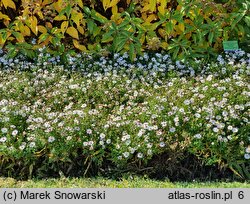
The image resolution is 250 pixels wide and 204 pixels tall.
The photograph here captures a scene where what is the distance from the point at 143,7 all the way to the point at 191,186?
2.19m

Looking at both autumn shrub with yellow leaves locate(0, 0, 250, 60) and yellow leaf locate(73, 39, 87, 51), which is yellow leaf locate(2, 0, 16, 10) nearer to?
autumn shrub with yellow leaves locate(0, 0, 250, 60)

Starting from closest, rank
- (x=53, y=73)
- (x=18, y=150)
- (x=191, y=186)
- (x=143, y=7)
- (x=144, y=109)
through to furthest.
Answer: (x=191, y=186)
(x=18, y=150)
(x=144, y=109)
(x=53, y=73)
(x=143, y=7)

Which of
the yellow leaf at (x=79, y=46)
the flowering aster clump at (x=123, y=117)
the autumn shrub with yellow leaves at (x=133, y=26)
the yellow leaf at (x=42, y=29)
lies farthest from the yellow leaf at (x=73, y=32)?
the flowering aster clump at (x=123, y=117)

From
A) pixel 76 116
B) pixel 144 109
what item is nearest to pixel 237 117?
pixel 144 109

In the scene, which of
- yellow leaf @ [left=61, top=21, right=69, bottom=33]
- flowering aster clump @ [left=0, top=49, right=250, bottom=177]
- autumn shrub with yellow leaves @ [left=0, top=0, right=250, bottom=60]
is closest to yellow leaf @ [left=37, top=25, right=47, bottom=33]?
autumn shrub with yellow leaves @ [left=0, top=0, right=250, bottom=60]

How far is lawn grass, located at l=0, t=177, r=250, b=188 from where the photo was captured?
3.69 metres

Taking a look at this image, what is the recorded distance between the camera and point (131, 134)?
4016 mm

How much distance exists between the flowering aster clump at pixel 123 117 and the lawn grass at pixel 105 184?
138mm

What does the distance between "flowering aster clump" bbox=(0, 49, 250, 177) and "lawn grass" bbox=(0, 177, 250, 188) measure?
138 millimetres

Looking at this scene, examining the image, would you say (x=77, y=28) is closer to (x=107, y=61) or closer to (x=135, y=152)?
(x=107, y=61)

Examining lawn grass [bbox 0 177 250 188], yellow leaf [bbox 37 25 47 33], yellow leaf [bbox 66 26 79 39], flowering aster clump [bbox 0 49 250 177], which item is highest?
yellow leaf [bbox 37 25 47 33]

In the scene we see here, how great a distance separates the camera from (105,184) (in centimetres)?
374

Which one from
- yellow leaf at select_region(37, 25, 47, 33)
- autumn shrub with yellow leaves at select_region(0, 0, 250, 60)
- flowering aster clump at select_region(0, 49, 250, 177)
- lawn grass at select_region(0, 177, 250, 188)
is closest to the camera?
lawn grass at select_region(0, 177, 250, 188)

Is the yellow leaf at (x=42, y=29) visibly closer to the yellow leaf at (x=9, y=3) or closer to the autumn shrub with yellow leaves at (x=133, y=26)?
the autumn shrub with yellow leaves at (x=133, y=26)
